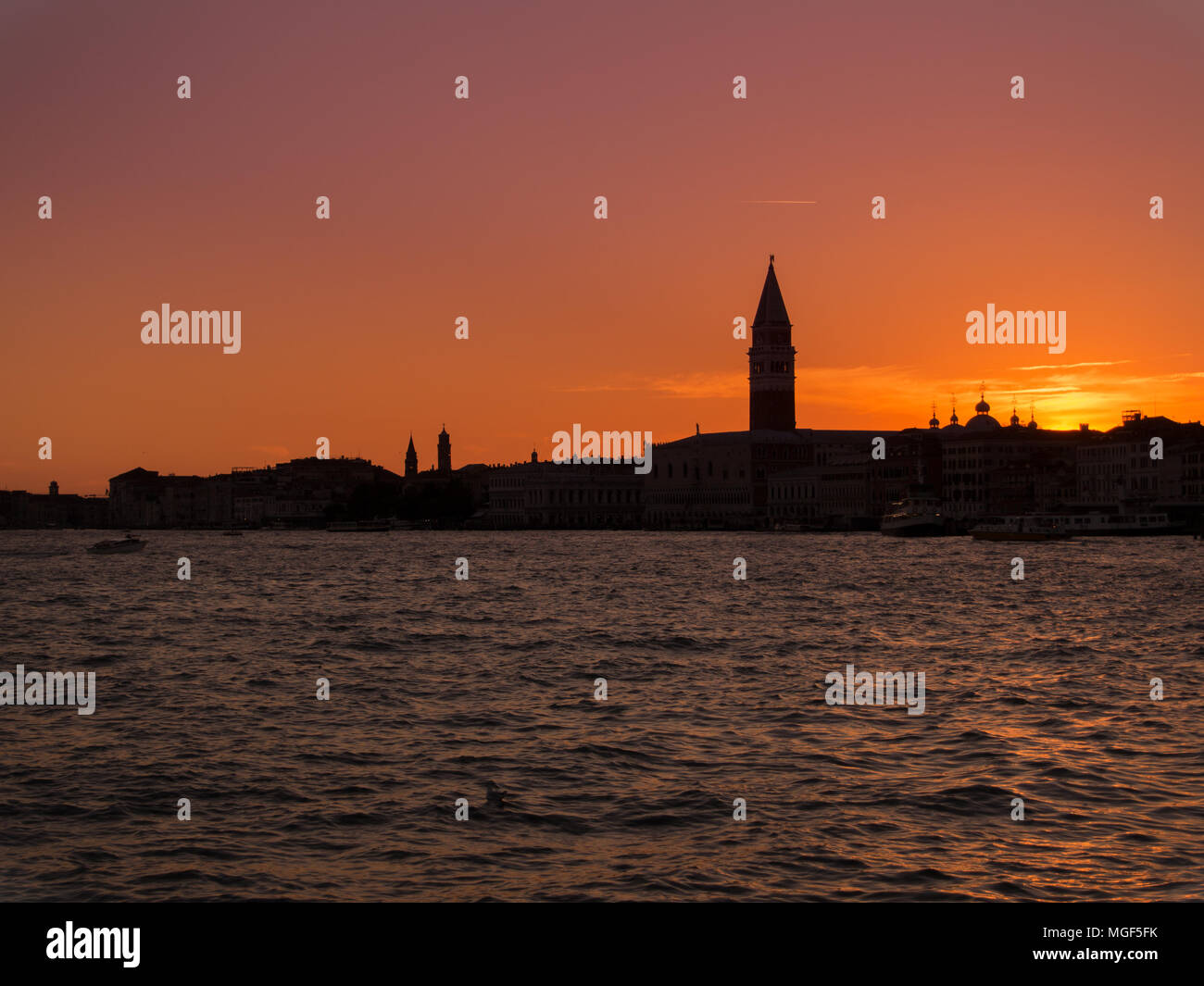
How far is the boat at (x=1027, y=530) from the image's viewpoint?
3716 inches

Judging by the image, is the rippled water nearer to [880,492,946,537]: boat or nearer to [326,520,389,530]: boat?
[880,492,946,537]: boat

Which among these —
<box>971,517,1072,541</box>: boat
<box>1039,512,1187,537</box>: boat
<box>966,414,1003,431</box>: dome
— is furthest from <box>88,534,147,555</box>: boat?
<box>966,414,1003,431</box>: dome

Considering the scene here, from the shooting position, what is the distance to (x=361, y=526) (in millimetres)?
174750

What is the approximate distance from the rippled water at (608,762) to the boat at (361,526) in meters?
143

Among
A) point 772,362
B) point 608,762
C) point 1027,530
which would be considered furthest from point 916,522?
point 608,762

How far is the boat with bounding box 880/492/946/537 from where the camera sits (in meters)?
111

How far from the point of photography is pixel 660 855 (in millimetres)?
9469

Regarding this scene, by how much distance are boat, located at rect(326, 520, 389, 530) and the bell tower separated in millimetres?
52699

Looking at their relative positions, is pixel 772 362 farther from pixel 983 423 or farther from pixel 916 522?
pixel 916 522

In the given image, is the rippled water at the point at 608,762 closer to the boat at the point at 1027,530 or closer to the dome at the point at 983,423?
the boat at the point at 1027,530

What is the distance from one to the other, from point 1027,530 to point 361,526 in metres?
102
